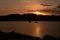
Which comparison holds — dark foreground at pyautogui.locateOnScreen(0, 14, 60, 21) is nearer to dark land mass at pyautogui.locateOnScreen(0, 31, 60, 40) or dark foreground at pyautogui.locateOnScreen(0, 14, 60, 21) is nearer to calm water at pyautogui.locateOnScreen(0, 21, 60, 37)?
calm water at pyautogui.locateOnScreen(0, 21, 60, 37)

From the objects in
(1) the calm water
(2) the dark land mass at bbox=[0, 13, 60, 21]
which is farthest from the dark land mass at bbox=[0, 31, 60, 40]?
(2) the dark land mass at bbox=[0, 13, 60, 21]

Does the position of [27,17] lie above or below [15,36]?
above

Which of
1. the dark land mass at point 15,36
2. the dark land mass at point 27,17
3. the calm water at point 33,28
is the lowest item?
the dark land mass at point 15,36

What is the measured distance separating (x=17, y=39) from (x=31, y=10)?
1810 millimetres

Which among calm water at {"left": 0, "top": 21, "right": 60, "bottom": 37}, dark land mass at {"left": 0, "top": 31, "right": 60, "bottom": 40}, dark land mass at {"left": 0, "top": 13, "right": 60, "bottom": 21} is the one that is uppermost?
dark land mass at {"left": 0, "top": 13, "right": 60, "bottom": 21}

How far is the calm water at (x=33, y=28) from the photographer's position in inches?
268

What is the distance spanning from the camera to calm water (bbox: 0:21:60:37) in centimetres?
681

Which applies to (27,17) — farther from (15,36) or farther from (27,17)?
(15,36)

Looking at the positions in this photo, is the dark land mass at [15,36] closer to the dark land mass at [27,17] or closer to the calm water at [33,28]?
the calm water at [33,28]

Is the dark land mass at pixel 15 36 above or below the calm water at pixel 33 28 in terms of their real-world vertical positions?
below

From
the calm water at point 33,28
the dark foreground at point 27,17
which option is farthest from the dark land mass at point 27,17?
the calm water at point 33,28

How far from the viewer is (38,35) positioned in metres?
6.97

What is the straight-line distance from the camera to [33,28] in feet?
22.9

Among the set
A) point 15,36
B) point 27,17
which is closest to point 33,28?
point 27,17
